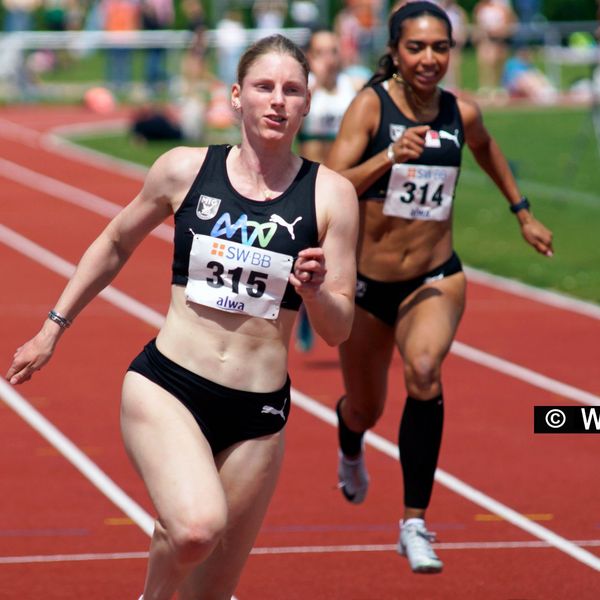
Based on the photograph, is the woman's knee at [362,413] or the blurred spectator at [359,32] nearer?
the woman's knee at [362,413]

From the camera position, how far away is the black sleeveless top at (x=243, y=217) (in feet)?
16.5

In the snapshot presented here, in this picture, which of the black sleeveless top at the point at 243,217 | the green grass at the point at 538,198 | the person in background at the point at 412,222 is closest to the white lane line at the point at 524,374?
the green grass at the point at 538,198

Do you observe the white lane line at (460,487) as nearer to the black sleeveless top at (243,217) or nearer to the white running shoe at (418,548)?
the white running shoe at (418,548)

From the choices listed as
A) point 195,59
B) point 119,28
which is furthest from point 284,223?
point 119,28

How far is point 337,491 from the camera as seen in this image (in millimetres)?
8227

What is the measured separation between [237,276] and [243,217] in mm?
185

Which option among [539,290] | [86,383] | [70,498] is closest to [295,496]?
[70,498]

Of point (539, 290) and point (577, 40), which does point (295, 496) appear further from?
point (577, 40)

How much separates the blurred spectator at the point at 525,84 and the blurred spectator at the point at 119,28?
8.14 metres

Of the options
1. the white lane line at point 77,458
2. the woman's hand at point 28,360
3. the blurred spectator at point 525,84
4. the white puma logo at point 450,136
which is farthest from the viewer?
the blurred spectator at point 525,84

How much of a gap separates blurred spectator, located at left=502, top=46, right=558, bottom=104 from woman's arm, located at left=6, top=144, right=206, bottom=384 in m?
29.7

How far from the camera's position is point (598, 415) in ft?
27.6

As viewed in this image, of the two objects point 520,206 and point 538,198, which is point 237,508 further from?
point 538,198

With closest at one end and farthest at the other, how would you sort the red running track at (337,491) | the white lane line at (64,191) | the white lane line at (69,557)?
the red running track at (337,491) < the white lane line at (69,557) < the white lane line at (64,191)
